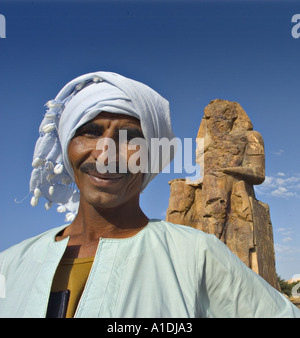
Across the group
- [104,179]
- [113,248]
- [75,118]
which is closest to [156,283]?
A: [113,248]

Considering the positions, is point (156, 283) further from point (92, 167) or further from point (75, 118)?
point (75, 118)

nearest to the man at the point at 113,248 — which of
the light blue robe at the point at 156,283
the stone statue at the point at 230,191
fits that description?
the light blue robe at the point at 156,283

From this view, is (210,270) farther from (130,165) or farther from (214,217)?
(214,217)

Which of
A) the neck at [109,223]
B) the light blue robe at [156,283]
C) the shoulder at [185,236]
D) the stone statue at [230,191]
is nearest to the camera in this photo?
the light blue robe at [156,283]

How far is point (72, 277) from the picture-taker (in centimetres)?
151

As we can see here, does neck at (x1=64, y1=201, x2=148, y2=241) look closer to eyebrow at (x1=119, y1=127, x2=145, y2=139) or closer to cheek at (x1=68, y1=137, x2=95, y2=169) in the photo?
cheek at (x1=68, y1=137, x2=95, y2=169)

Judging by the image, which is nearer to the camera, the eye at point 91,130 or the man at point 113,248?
the man at point 113,248

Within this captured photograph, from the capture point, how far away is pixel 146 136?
5.44ft

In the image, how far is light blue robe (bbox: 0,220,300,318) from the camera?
137cm

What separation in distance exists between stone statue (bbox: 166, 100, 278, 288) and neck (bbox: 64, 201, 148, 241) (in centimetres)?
580

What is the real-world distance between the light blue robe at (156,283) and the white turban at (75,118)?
1.24ft

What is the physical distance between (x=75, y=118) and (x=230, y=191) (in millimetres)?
6436

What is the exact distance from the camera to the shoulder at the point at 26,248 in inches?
66.3

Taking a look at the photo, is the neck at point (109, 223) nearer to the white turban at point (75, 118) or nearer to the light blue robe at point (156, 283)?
the light blue robe at point (156, 283)
